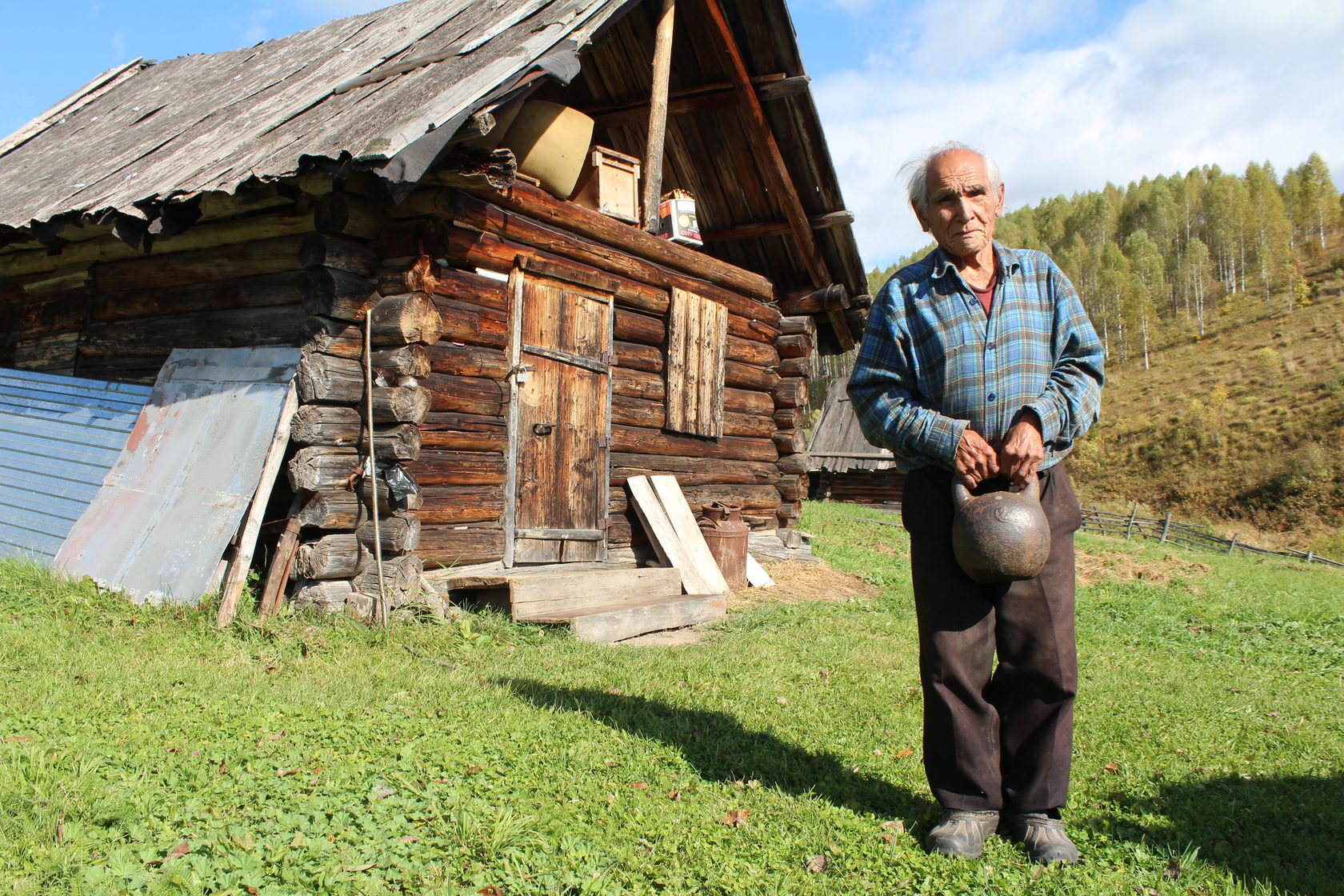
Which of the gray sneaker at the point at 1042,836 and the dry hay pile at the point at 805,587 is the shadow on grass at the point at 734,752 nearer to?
the gray sneaker at the point at 1042,836

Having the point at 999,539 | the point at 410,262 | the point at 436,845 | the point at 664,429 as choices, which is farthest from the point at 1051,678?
the point at 664,429

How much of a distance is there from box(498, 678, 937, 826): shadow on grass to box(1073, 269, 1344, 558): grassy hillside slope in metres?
33.5

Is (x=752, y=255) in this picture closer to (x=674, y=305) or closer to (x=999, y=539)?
(x=674, y=305)

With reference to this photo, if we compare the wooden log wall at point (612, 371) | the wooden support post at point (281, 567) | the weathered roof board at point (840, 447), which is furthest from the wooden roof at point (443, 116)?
the weathered roof board at point (840, 447)

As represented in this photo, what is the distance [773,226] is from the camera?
1024 centimetres

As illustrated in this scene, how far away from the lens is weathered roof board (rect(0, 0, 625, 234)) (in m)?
5.23

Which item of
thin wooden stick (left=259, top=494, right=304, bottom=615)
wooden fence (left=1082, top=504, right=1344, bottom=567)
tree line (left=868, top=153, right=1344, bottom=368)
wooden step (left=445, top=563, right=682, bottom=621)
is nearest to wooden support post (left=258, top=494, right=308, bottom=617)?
thin wooden stick (left=259, top=494, right=304, bottom=615)

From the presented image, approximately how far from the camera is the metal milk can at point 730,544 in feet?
27.6

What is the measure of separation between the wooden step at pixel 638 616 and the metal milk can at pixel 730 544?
1.15 meters

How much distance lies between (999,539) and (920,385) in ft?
2.09

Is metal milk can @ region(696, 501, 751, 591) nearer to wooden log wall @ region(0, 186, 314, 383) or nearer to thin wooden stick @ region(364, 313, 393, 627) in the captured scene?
thin wooden stick @ region(364, 313, 393, 627)

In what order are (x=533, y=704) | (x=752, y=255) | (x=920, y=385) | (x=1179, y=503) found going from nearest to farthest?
(x=920, y=385), (x=533, y=704), (x=752, y=255), (x=1179, y=503)

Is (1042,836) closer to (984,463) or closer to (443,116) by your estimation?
(984,463)

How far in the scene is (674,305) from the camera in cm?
865
